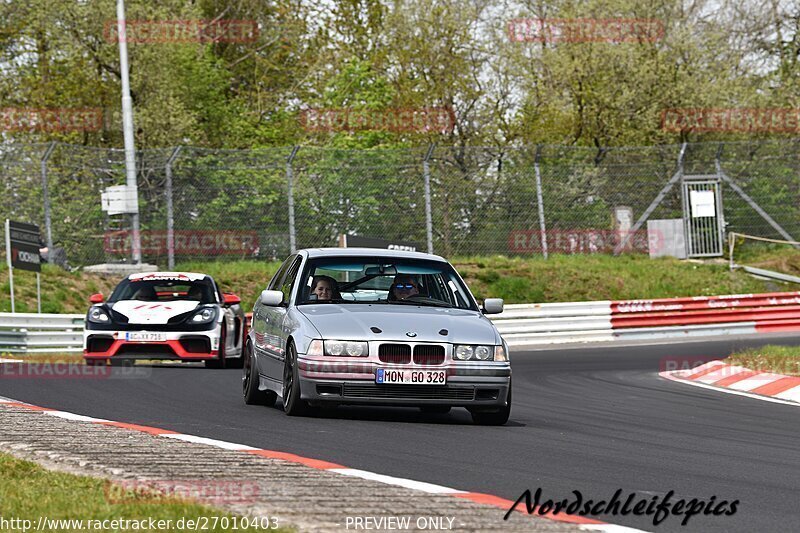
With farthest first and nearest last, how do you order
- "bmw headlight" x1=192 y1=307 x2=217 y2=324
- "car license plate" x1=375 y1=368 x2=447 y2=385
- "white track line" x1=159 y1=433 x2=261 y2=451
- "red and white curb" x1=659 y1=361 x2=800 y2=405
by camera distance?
1. "bmw headlight" x1=192 y1=307 x2=217 y2=324
2. "red and white curb" x1=659 y1=361 x2=800 y2=405
3. "car license plate" x1=375 y1=368 x2=447 y2=385
4. "white track line" x1=159 y1=433 x2=261 y2=451

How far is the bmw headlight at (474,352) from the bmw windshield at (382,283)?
3.34 feet

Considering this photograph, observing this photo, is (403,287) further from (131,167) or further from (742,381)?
(131,167)

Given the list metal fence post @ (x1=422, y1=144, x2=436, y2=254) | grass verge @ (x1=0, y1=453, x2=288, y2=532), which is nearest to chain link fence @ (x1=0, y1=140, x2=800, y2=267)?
metal fence post @ (x1=422, y1=144, x2=436, y2=254)

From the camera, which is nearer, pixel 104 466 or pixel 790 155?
pixel 104 466

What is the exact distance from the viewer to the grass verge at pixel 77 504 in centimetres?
570

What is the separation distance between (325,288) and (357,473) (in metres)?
4.59

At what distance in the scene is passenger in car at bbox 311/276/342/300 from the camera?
11.6 metres

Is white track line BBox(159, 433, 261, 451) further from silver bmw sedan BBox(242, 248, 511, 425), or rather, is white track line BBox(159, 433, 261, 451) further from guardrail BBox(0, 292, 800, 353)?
guardrail BBox(0, 292, 800, 353)

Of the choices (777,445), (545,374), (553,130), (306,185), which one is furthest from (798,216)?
(777,445)

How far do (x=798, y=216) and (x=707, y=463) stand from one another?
83.0 feet

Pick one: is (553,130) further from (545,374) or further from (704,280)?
(545,374)

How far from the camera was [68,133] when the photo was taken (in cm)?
4044

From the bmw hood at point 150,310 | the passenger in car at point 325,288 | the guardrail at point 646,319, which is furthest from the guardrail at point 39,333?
the passenger in car at point 325,288

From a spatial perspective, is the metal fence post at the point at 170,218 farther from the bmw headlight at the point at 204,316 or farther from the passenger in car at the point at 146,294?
the bmw headlight at the point at 204,316
